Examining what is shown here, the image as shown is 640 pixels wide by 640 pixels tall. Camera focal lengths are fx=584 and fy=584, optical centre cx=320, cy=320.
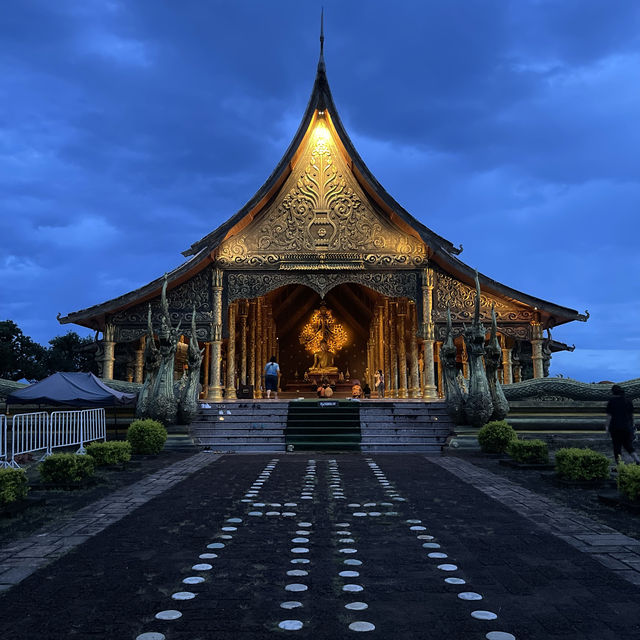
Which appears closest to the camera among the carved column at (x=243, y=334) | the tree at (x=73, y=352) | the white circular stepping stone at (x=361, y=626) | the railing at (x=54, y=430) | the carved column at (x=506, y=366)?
the white circular stepping stone at (x=361, y=626)

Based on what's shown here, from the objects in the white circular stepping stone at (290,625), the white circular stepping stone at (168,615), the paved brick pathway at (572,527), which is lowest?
the paved brick pathway at (572,527)

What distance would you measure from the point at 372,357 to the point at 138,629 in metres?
25.9

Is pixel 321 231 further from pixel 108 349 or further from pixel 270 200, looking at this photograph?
pixel 108 349

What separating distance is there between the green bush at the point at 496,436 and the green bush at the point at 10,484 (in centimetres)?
861

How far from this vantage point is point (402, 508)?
20.9 ft

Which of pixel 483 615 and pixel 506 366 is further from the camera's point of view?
pixel 506 366

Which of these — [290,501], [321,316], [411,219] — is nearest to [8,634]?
[290,501]

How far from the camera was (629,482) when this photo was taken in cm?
626

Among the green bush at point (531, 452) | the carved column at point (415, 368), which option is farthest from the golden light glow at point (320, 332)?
the green bush at point (531, 452)

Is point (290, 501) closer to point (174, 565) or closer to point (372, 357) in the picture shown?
point (174, 565)

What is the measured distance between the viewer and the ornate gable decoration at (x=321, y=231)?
1928 centimetres

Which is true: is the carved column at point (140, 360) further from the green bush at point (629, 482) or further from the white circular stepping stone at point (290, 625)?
the white circular stepping stone at point (290, 625)

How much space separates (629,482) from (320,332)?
2244 centimetres

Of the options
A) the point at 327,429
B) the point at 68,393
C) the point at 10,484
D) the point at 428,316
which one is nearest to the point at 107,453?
the point at 68,393
